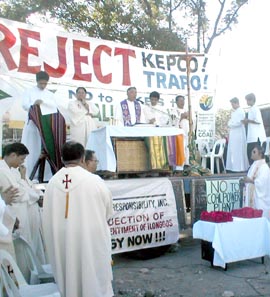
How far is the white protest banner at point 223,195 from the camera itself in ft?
23.9

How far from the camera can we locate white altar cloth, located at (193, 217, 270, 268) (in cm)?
584

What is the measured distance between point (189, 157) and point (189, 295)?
3.85 metres

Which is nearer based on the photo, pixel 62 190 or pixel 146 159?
pixel 62 190

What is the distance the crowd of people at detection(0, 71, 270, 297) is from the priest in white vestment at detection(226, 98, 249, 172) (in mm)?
1771

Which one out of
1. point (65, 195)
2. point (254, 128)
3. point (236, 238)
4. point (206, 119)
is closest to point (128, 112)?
point (254, 128)

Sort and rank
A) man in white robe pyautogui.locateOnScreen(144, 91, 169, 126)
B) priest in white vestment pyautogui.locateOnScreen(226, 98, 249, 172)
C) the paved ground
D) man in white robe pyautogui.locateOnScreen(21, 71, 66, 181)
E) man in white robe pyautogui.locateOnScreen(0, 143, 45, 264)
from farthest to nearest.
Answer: priest in white vestment pyautogui.locateOnScreen(226, 98, 249, 172), man in white robe pyautogui.locateOnScreen(144, 91, 169, 126), man in white robe pyautogui.locateOnScreen(21, 71, 66, 181), the paved ground, man in white robe pyautogui.locateOnScreen(0, 143, 45, 264)

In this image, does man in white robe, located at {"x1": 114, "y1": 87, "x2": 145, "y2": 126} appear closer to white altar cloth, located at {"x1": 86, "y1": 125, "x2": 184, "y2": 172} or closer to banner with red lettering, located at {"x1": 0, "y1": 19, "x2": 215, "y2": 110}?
banner with red lettering, located at {"x1": 0, "y1": 19, "x2": 215, "y2": 110}

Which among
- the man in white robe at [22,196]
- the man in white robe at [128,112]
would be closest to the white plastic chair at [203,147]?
the man in white robe at [128,112]

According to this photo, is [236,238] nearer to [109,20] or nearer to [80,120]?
[80,120]

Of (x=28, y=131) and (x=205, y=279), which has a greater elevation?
(x=28, y=131)

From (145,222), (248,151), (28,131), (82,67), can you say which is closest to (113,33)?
(82,67)

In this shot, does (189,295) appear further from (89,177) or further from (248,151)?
(248,151)

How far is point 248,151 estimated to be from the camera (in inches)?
374

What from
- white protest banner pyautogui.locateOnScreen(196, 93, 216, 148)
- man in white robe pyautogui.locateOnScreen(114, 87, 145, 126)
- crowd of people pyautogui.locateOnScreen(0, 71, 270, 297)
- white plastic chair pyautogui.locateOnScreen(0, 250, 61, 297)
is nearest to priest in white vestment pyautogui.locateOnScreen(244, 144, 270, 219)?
crowd of people pyautogui.locateOnScreen(0, 71, 270, 297)
